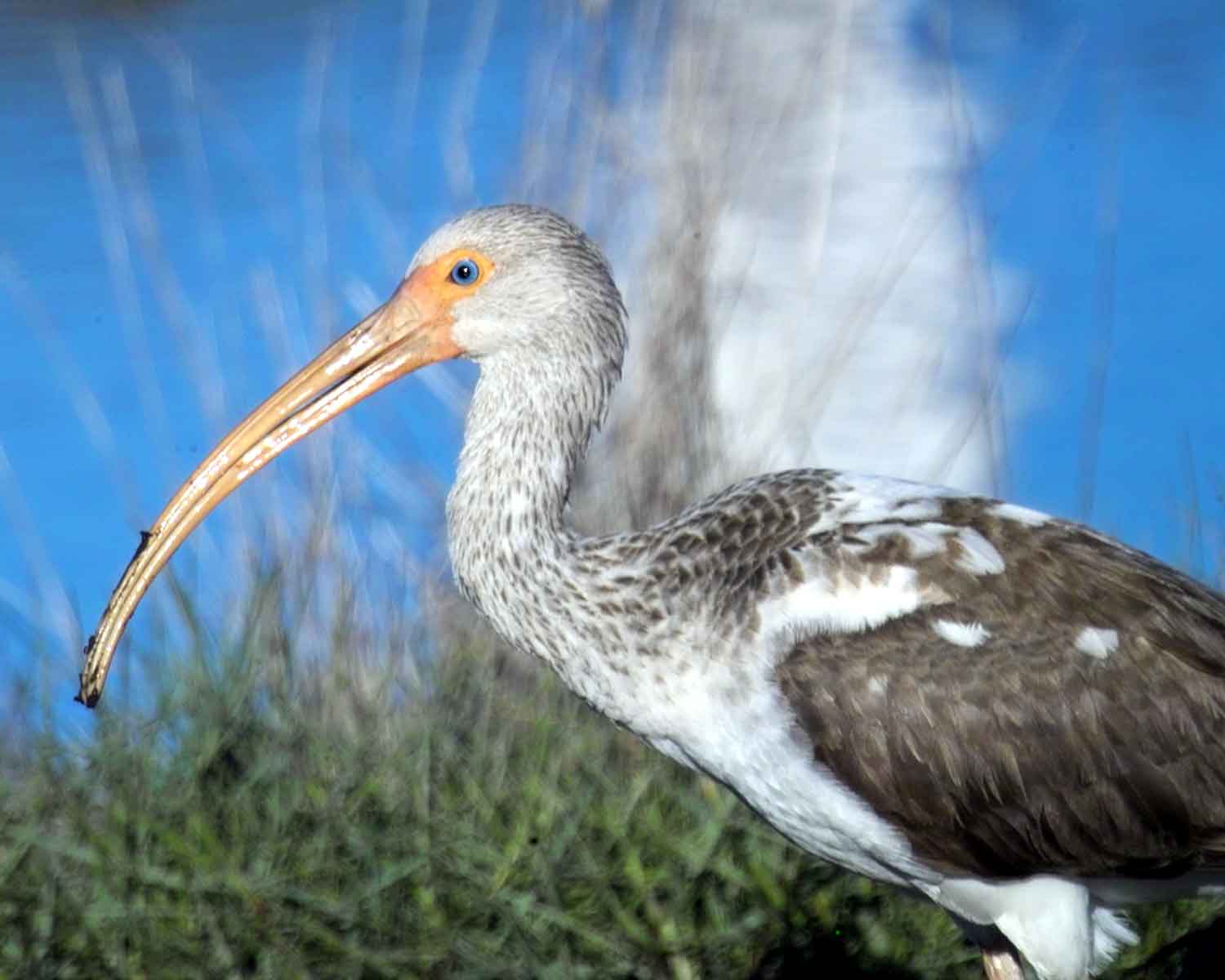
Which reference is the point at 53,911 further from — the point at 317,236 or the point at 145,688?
the point at 317,236

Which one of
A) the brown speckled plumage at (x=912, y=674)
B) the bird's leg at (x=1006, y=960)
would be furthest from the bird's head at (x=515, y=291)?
the bird's leg at (x=1006, y=960)

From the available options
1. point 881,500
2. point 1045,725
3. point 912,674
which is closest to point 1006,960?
point 1045,725

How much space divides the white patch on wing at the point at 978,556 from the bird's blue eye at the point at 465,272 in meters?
1.30

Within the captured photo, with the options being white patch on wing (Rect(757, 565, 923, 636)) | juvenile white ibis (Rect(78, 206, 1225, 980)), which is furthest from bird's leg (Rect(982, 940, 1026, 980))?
white patch on wing (Rect(757, 565, 923, 636))

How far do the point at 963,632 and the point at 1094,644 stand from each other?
29 cm

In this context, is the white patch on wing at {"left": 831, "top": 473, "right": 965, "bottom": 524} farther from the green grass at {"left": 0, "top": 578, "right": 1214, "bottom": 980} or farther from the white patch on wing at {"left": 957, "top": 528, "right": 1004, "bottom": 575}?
the green grass at {"left": 0, "top": 578, "right": 1214, "bottom": 980}

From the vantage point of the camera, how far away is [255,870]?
532cm

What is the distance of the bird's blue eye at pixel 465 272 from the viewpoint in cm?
511

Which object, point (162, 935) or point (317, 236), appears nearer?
point (162, 935)

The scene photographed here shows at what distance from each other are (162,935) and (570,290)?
1.85m

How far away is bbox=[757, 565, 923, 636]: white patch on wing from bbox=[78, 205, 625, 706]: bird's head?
2.65 feet

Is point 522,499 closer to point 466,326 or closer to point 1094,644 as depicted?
point 466,326

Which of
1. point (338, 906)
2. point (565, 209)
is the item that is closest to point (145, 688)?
point (338, 906)

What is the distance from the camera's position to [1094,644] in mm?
4723
